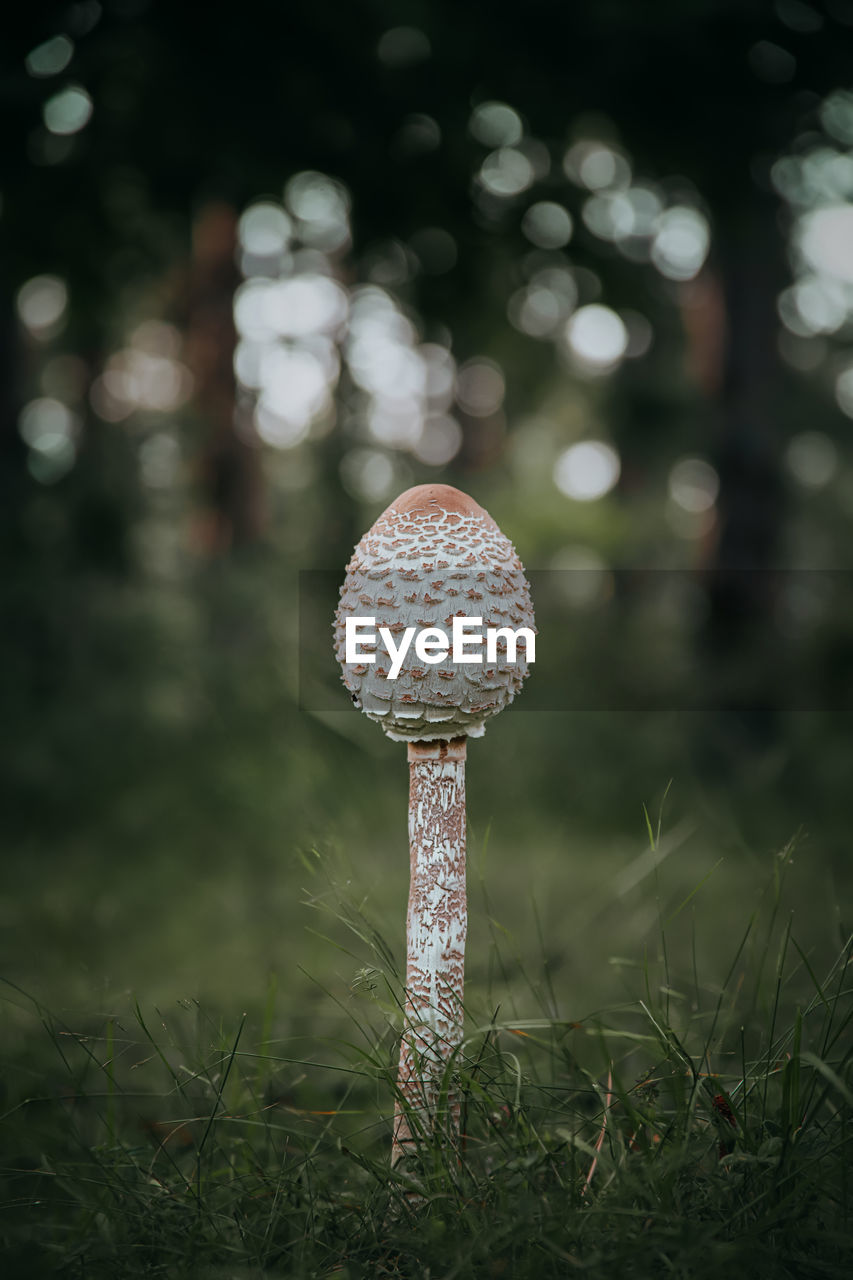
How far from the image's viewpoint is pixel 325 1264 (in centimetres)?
135

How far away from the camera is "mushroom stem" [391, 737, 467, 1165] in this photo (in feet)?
5.22

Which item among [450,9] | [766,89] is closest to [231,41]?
[450,9]

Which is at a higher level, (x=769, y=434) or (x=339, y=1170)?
(x=769, y=434)

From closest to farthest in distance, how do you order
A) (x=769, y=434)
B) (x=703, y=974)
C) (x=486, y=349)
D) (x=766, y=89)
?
(x=703, y=974)
(x=766, y=89)
(x=486, y=349)
(x=769, y=434)

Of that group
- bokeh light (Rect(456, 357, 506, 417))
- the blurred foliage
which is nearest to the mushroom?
the blurred foliage

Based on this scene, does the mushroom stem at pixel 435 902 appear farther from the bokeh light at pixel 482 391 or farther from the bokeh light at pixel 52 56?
the bokeh light at pixel 482 391

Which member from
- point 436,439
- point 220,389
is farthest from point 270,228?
point 436,439

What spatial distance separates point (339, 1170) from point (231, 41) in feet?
11.2

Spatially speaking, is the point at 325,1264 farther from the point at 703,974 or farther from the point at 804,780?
the point at 804,780

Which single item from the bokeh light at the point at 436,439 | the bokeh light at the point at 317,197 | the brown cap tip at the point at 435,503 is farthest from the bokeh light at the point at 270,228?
the bokeh light at the point at 436,439

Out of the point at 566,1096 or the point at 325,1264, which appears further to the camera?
the point at 566,1096

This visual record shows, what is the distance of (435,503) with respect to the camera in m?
1.57

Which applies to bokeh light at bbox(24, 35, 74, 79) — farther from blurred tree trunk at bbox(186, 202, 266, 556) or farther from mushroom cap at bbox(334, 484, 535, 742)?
blurred tree trunk at bbox(186, 202, 266, 556)

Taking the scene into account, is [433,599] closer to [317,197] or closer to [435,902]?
[435,902]
